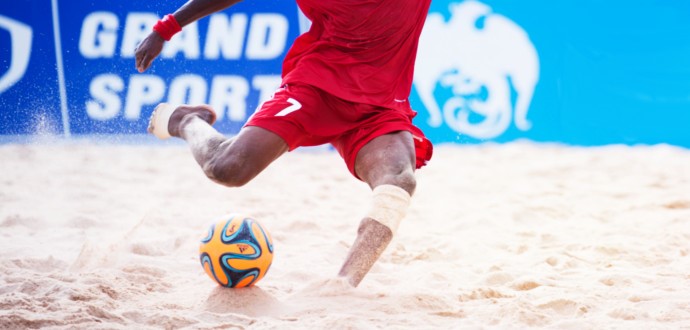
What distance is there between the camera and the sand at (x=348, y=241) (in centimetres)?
278

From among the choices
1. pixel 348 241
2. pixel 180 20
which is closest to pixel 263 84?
pixel 348 241

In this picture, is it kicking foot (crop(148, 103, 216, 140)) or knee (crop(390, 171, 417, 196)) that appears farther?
kicking foot (crop(148, 103, 216, 140))

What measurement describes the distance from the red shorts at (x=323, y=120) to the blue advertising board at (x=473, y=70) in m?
3.97

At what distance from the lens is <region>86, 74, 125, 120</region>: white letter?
6984mm

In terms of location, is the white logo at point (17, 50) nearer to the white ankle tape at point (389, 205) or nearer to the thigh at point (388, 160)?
the thigh at point (388, 160)

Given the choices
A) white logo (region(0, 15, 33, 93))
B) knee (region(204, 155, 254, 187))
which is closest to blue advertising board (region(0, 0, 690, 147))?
white logo (region(0, 15, 33, 93))

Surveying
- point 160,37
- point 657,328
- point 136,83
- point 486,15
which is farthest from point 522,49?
point 657,328

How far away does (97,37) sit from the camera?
7.04 metres

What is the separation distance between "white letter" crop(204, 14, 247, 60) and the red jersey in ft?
12.6

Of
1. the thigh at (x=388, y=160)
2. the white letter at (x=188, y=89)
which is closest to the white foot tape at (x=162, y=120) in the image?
the thigh at (x=388, y=160)

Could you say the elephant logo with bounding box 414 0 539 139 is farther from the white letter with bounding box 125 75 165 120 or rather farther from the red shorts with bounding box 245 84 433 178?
the red shorts with bounding box 245 84 433 178

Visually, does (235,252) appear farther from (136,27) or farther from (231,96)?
(136,27)

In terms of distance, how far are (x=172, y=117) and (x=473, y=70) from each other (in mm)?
4195

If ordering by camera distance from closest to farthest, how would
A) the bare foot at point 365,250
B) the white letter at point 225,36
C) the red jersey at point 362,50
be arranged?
the bare foot at point 365,250
the red jersey at point 362,50
the white letter at point 225,36
